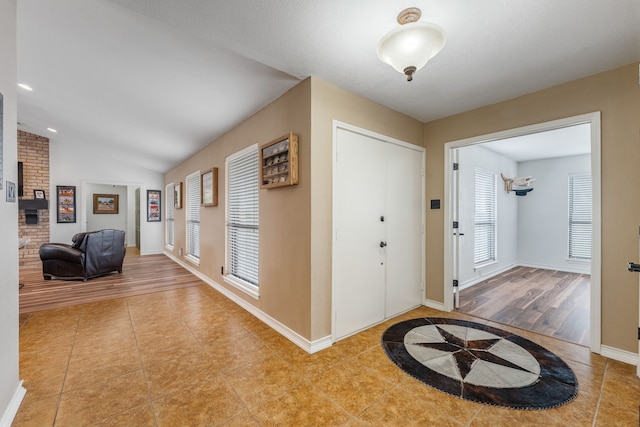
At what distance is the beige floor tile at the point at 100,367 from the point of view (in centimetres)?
193

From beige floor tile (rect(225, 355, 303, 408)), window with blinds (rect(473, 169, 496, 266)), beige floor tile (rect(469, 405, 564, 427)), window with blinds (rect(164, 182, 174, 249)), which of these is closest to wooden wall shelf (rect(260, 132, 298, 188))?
beige floor tile (rect(225, 355, 303, 408))

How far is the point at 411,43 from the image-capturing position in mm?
1453

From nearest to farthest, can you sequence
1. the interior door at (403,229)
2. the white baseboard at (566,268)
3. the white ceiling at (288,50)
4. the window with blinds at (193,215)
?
the white ceiling at (288,50)
the interior door at (403,229)
the white baseboard at (566,268)
the window with blinds at (193,215)

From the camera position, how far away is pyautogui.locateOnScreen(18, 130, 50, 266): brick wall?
626cm

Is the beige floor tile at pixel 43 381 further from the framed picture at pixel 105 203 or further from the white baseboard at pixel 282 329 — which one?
the framed picture at pixel 105 203

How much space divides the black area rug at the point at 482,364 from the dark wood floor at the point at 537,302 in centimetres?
50

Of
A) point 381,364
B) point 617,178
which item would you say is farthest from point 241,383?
point 617,178

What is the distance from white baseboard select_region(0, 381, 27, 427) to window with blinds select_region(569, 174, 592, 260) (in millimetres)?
8086

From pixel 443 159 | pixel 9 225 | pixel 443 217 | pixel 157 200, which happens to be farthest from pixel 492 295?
pixel 157 200

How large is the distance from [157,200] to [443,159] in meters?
8.14

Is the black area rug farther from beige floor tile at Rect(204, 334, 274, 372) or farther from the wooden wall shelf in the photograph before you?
the wooden wall shelf

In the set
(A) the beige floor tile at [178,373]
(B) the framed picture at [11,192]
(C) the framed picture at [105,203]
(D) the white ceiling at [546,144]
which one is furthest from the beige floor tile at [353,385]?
(C) the framed picture at [105,203]

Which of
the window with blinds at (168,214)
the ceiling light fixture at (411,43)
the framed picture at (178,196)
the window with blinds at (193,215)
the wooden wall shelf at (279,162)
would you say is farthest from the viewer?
the window with blinds at (168,214)

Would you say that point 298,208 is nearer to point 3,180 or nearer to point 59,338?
point 3,180
